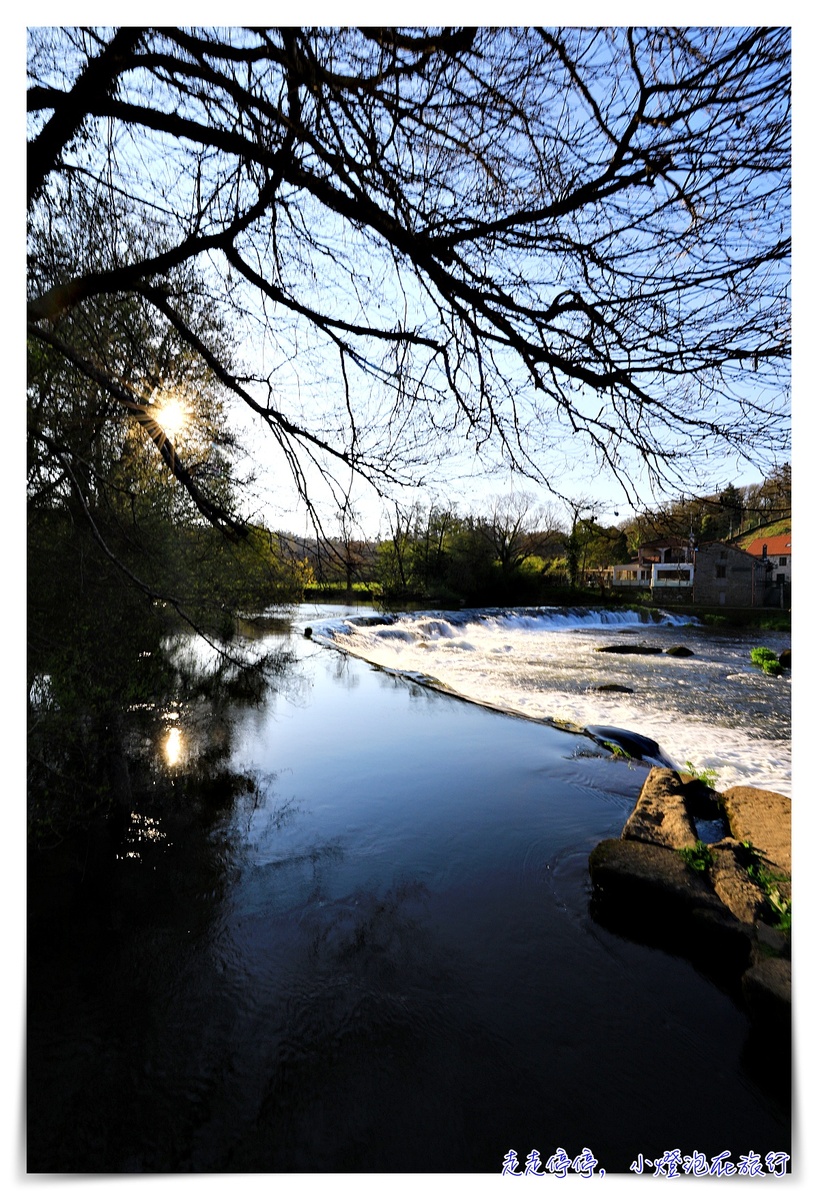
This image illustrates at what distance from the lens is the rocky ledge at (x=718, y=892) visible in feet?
5.00

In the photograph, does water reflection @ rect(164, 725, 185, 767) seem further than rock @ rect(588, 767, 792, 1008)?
Yes

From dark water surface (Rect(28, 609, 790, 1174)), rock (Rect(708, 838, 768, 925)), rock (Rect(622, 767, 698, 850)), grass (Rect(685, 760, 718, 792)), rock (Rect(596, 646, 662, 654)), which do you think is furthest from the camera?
rock (Rect(596, 646, 662, 654))

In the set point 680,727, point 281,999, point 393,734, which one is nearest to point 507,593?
point 393,734

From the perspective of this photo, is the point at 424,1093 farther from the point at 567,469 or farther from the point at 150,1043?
the point at 567,469

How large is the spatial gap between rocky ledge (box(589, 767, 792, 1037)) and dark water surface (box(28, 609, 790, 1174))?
0.11m

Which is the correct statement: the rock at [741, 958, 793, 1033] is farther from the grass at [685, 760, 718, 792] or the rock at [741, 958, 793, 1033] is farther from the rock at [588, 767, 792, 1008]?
the grass at [685, 760, 718, 792]

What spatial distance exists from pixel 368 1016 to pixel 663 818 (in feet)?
5.61

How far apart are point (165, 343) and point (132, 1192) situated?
7.57 feet

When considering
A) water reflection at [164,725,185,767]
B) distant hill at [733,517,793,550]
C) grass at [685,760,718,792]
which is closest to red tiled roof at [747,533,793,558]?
distant hill at [733,517,793,550]

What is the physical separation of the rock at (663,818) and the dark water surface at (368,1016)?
25cm

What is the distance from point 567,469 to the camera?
136 cm

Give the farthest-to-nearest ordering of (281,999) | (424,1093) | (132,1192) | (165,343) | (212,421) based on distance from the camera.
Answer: (165,343), (212,421), (281,999), (424,1093), (132,1192)

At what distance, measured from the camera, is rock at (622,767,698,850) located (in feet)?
7.89

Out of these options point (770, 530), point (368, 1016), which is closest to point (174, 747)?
point (368, 1016)
